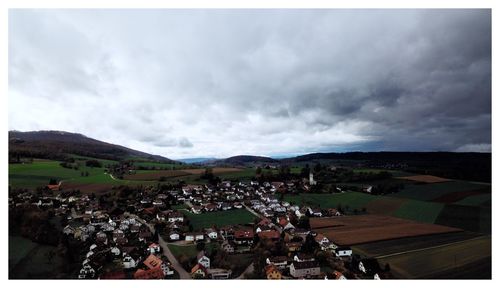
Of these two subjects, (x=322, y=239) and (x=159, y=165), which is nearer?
(x=322, y=239)

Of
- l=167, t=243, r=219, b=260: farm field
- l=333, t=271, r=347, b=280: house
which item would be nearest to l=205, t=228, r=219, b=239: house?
l=167, t=243, r=219, b=260: farm field

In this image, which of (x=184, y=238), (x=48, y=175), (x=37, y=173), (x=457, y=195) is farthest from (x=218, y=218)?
(x=457, y=195)

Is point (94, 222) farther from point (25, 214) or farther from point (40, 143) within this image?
point (40, 143)

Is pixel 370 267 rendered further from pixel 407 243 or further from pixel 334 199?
pixel 334 199

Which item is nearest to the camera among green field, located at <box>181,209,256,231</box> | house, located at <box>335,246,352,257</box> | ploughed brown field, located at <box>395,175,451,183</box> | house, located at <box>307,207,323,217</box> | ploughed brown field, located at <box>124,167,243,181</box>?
house, located at <box>335,246,352,257</box>

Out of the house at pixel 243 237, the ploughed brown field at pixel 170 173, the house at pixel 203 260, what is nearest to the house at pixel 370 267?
the house at pixel 243 237

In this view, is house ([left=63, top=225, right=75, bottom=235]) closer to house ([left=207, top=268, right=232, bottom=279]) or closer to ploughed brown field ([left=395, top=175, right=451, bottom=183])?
house ([left=207, top=268, right=232, bottom=279])
